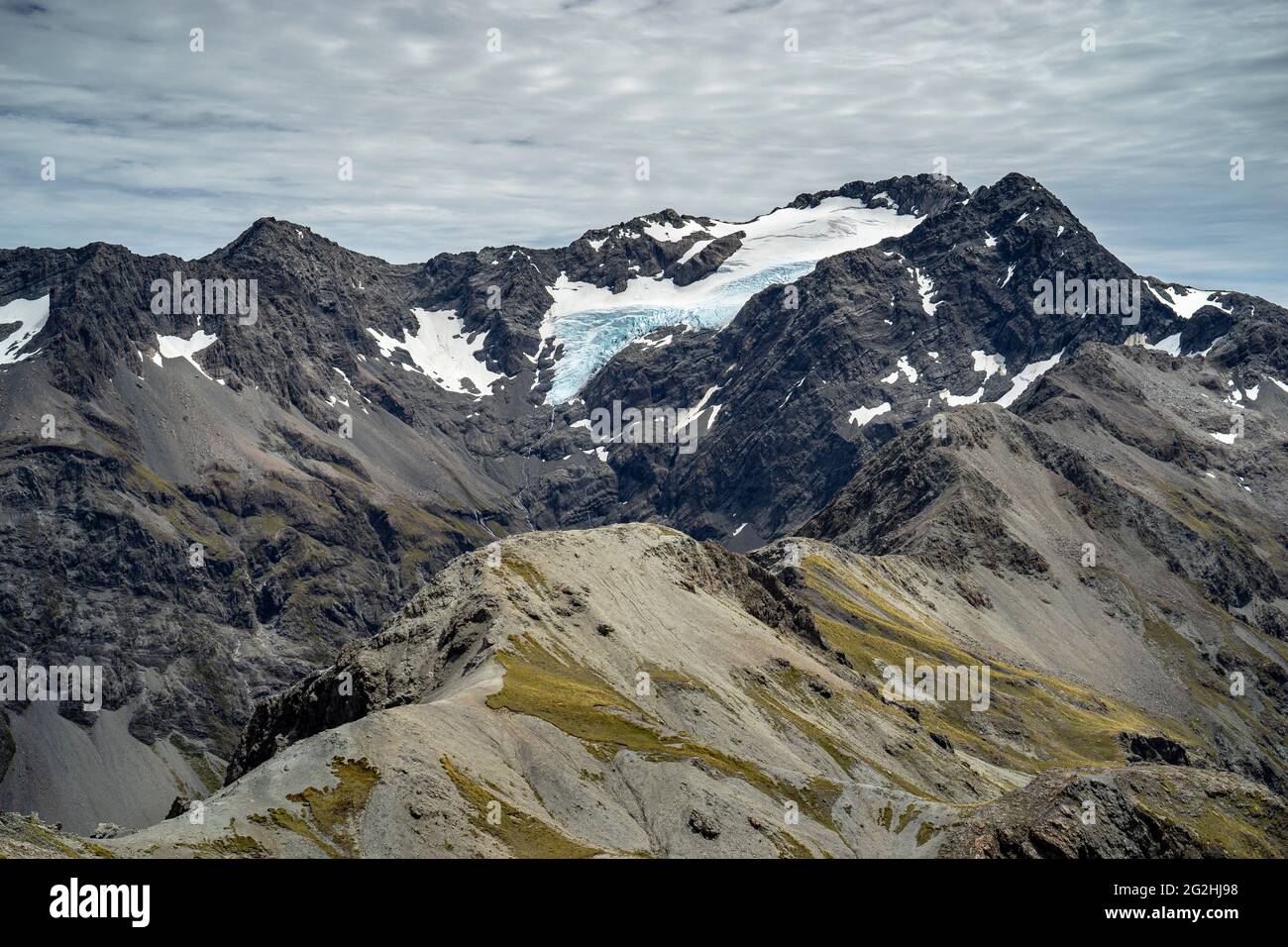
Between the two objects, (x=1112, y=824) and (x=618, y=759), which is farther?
(x=618, y=759)

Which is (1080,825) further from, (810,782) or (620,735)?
(620,735)

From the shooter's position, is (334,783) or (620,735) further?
(620,735)

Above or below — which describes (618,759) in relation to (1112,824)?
above

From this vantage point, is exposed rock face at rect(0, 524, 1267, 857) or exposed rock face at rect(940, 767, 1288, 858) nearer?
exposed rock face at rect(940, 767, 1288, 858)

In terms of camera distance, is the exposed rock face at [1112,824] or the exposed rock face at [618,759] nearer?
the exposed rock face at [1112,824]
